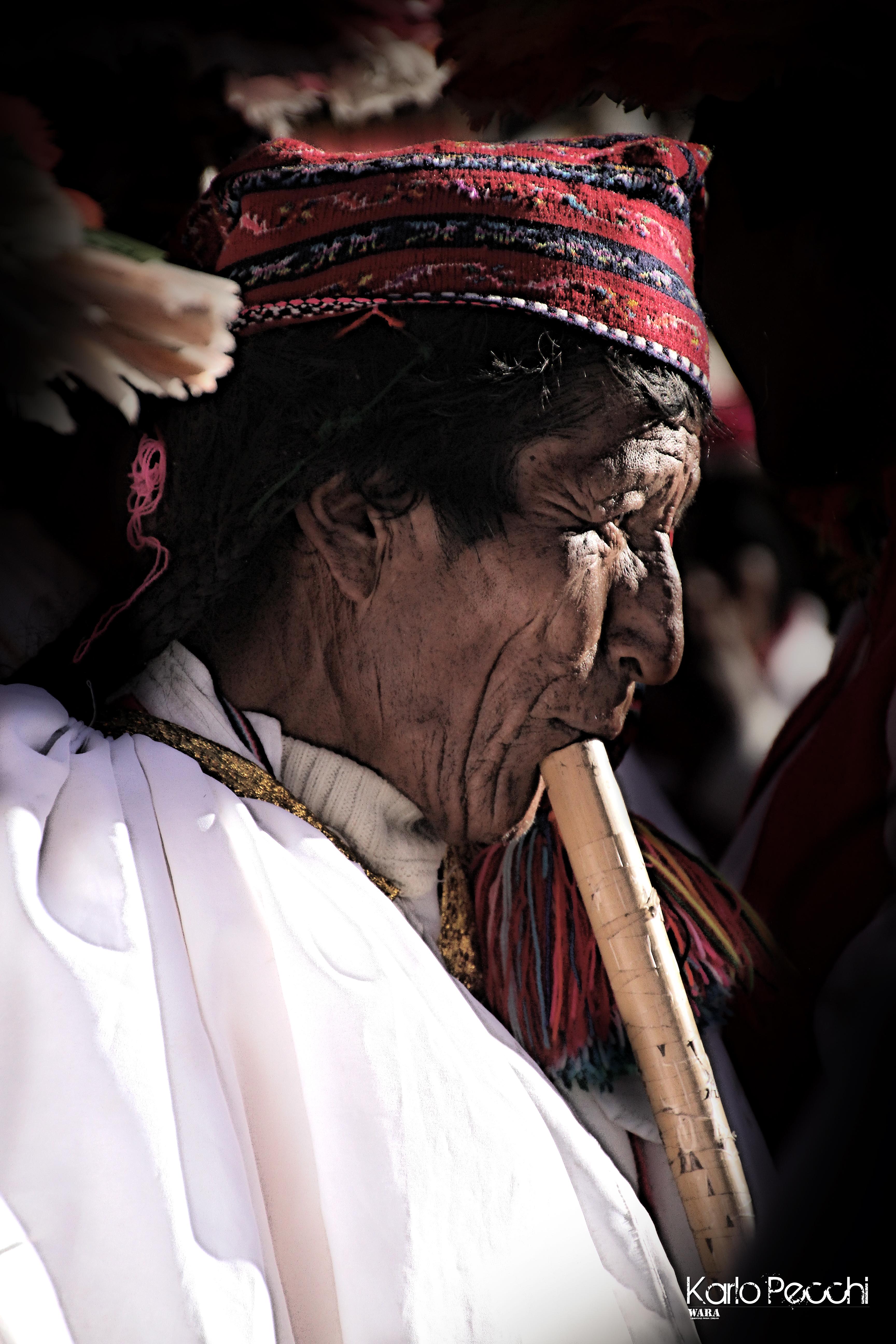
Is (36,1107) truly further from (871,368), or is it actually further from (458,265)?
(871,368)

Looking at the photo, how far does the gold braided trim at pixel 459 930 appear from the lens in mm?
1413

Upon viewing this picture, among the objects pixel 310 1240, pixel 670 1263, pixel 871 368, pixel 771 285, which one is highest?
pixel 771 285

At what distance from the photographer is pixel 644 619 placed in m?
1.29

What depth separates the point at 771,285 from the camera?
5.46ft

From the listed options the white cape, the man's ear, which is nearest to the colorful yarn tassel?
the white cape

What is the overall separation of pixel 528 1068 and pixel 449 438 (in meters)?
0.68

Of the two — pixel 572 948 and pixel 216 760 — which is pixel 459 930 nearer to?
pixel 572 948

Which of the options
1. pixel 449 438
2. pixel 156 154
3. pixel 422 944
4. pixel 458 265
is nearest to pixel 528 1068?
pixel 422 944

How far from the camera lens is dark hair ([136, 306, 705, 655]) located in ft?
3.94

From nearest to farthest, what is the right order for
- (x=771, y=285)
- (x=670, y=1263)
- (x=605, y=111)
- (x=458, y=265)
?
1. (x=458, y=265)
2. (x=670, y=1263)
3. (x=605, y=111)
4. (x=771, y=285)

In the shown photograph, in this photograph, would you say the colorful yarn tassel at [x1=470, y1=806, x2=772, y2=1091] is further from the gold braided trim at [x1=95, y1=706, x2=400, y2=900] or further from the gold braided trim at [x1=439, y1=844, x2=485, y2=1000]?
the gold braided trim at [x1=95, y1=706, x2=400, y2=900]

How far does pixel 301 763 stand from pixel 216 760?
105mm

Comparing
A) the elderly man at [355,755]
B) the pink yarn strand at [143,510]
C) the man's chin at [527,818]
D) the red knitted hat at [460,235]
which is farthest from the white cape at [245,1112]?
the red knitted hat at [460,235]

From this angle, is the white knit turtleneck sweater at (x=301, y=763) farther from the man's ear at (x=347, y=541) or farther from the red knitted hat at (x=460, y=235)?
the red knitted hat at (x=460, y=235)
